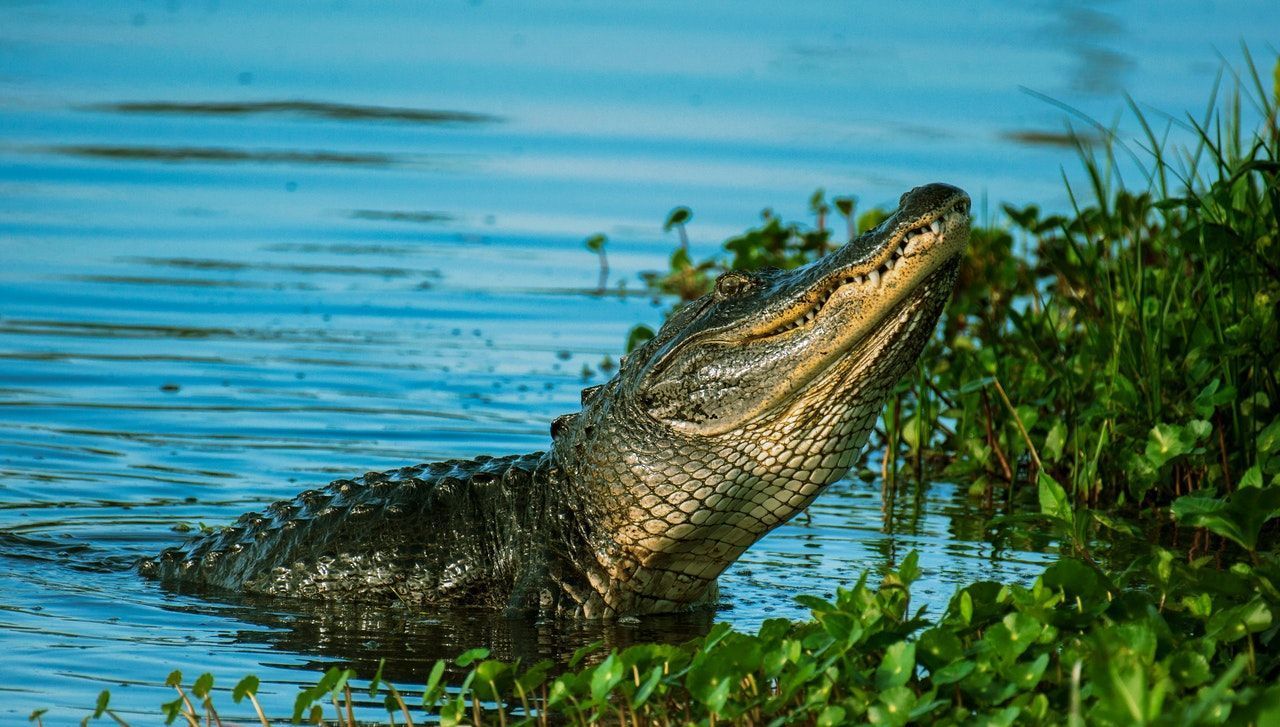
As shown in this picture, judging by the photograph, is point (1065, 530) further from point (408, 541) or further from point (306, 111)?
point (306, 111)

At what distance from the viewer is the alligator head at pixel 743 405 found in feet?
15.7

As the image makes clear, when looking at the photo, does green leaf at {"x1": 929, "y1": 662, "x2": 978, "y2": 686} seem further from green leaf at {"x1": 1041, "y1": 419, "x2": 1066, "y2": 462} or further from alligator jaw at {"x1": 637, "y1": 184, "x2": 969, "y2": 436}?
green leaf at {"x1": 1041, "y1": 419, "x2": 1066, "y2": 462}

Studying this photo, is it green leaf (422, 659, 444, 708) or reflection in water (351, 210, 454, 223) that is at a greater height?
reflection in water (351, 210, 454, 223)

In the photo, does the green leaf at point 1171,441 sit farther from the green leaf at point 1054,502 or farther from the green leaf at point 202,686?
the green leaf at point 202,686

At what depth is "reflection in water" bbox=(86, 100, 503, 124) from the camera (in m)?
15.8

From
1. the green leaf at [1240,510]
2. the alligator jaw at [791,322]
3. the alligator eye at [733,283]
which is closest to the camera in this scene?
the green leaf at [1240,510]

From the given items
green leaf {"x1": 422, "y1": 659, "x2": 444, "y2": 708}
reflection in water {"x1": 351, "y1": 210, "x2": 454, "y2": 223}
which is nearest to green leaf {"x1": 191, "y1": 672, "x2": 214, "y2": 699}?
green leaf {"x1": 422, "y1": 659, "x2": 444, "y2": 708}

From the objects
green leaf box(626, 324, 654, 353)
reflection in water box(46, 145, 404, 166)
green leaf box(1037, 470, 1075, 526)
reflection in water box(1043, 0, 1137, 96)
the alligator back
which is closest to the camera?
green leaf box(1037, 470, 1075, 526)

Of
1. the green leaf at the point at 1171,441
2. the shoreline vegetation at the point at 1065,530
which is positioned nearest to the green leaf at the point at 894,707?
the shoreline vegetation at the point at 1065,530

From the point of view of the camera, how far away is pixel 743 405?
498cm

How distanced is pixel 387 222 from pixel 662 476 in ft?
24.7

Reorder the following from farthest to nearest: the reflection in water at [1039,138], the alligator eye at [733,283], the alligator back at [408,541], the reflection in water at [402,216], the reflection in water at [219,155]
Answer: the reflection in water at [1039,138], the reflection in water at [219,155], the reflection in water at [402,216], the alligator back at [408,541], the alligator eye at [733,283]

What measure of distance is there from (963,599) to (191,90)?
13975 mm

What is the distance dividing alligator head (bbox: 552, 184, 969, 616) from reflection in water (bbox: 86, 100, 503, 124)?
10.9 m
